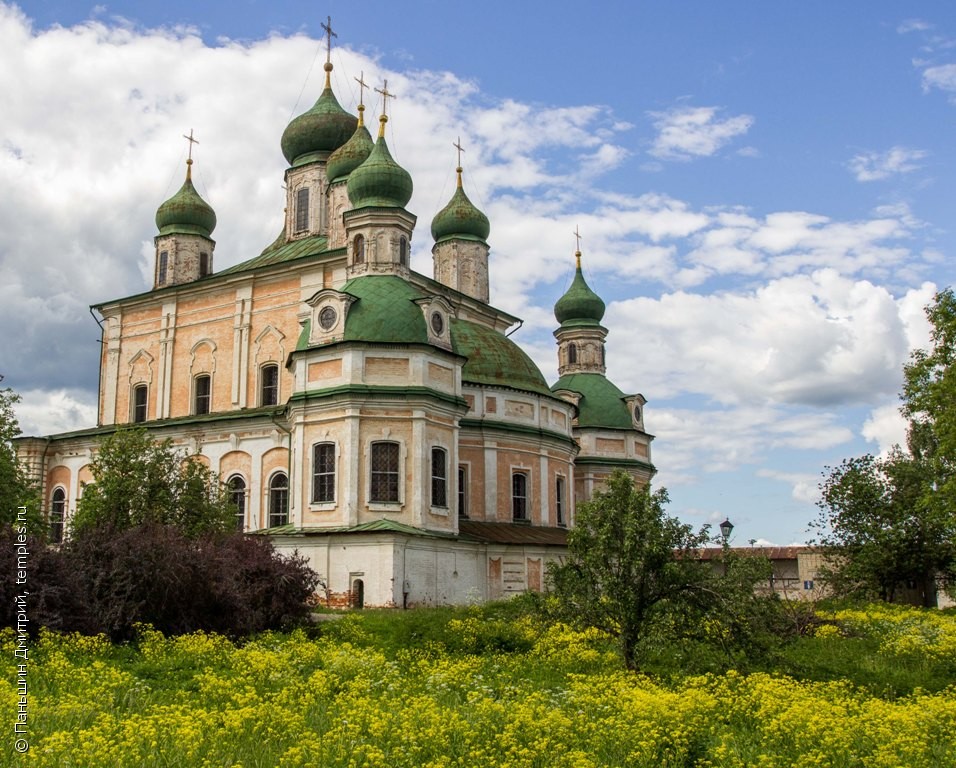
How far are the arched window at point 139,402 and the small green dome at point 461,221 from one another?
13.1 m

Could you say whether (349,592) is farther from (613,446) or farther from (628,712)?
Result: (613,446)

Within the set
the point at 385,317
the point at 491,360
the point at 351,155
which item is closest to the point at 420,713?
the point at 385,317

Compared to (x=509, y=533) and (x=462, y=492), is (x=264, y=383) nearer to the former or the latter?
(x=462, y=492)

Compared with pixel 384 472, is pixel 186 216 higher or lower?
higher

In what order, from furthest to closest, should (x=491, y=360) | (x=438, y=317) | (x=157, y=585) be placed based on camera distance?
(x=491, y=360), (x=438, y=317), (x=157, y=585)

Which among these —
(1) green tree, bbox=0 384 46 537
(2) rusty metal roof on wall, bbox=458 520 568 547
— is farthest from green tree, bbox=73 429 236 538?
(2) rusty metal roof on wall, bbox=458 520 568 547

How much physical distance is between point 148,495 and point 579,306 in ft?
79.8

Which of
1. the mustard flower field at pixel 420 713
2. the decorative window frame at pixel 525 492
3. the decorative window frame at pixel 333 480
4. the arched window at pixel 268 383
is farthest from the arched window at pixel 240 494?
the mustard flower field at pixel 420 713

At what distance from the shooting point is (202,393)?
1432 inches

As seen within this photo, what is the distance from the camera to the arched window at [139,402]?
3807 cm

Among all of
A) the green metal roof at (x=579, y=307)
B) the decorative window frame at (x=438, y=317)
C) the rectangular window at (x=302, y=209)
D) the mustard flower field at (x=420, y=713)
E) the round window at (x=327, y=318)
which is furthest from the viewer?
the green metal roof at (x=579, y=307)

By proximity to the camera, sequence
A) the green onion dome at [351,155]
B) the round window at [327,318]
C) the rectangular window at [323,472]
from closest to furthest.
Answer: the rectangular window at [323,472], the round window at [327,318], the green onion dome at [351,155]

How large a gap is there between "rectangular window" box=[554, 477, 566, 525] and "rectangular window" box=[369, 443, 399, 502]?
385 inches

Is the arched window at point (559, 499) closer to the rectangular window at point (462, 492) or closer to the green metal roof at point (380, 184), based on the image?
the rectangular window at point (462, 492)
